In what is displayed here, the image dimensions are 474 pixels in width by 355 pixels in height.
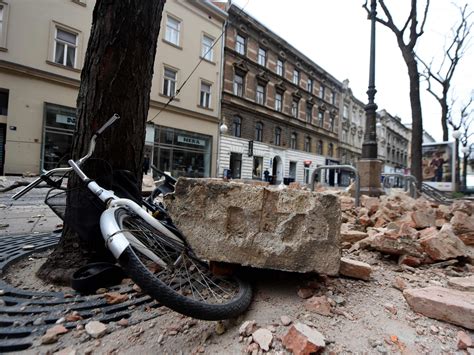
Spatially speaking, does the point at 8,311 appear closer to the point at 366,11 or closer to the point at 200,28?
the point at 366,11

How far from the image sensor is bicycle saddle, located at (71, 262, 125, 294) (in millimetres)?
1756

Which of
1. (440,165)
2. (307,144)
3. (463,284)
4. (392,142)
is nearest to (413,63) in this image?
(440,165)

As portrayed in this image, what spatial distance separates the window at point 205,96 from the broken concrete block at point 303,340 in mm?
17973

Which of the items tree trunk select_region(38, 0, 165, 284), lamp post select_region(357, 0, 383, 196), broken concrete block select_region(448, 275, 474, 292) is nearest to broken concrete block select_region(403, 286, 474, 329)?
broken concrete block select_region(448, 275, 474, 292)

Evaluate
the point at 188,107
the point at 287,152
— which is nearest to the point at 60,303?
the point at 188,107

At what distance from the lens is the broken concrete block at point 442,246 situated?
7.60 ft

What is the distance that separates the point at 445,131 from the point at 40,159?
2140 centimetres

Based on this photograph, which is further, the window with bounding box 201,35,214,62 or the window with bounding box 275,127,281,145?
the window with bounding box 275,127,281,145

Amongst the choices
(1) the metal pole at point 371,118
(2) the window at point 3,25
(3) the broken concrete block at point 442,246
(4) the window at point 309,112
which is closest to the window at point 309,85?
(4) the window at point 309,112

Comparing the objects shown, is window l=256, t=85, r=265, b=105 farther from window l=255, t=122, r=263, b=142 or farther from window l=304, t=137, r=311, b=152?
window l=304, t=137, r=311, b=152

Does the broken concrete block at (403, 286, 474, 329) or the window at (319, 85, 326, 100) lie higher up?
the window at (319, 85, 326, 100)

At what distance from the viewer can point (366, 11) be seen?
9.77 m

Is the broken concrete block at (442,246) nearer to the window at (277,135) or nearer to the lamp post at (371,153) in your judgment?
the lamp post at (371,153)

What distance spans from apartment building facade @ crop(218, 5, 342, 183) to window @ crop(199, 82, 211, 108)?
3.89ft
